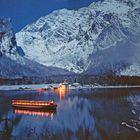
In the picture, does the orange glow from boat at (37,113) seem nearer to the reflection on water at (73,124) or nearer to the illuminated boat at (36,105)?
the reflection on water at (73,124)

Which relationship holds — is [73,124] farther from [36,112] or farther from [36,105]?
[36,105]

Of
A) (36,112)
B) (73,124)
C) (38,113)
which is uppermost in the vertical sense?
(36,112)

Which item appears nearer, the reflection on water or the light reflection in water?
the reflection on water

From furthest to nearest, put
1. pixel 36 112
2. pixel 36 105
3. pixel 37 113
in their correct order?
pixel 36 105, pixel 36 112, pixel 37 113

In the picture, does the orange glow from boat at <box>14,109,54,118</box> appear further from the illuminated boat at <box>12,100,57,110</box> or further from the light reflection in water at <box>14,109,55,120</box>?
the illuminated boat at <box>12,100,57,110</box>

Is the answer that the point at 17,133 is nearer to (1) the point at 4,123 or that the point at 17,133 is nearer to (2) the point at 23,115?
(1) the point at 4,123

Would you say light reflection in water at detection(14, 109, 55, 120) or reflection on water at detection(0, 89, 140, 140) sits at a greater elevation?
light reflection in water at detection(14, 109, 55, 120)

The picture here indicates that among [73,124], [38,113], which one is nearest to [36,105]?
[38,113]

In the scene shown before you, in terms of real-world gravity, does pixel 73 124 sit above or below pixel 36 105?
below

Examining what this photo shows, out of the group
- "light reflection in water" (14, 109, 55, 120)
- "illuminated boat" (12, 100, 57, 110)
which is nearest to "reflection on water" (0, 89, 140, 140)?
"light reflection in water" (14, 109, 55, 120)

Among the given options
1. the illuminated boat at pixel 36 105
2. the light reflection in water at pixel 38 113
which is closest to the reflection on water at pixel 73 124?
the light reflection in water at pixel 38 113

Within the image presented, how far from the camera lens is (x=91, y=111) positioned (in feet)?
310

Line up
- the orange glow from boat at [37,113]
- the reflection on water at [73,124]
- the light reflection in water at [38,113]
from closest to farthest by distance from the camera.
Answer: the reflection on water at [73,124] → the light reflection in water at [38,113] → the orange glow from boat at [37,113]

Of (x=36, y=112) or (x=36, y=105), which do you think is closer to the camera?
(x=36, y=112)
